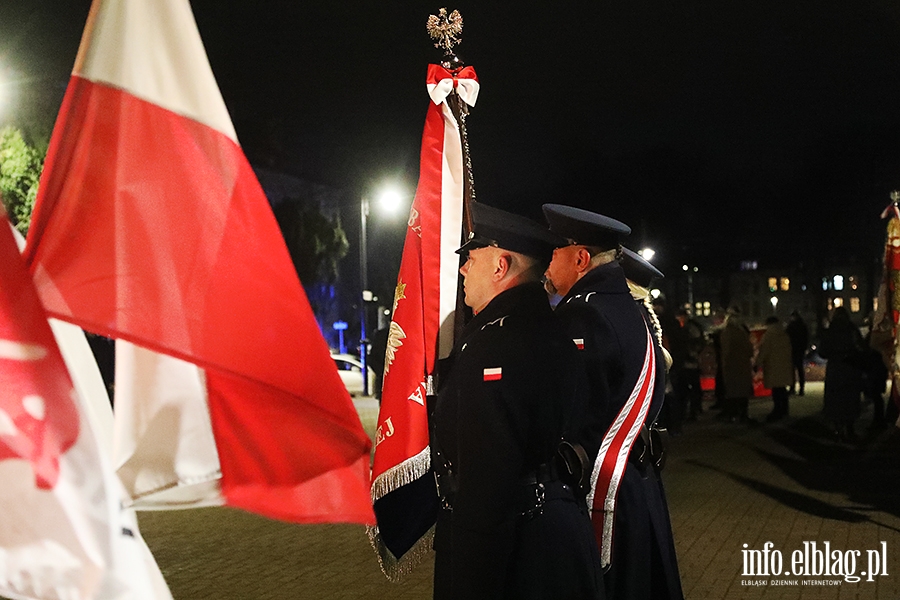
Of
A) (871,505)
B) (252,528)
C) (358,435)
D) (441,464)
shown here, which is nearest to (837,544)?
(871,505)

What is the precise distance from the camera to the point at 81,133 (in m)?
2.87

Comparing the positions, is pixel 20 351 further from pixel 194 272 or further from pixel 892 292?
pixel 892 292

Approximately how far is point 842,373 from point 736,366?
2.67m

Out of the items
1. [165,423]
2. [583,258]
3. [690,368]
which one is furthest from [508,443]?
[690,368]

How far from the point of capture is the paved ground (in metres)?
7.39

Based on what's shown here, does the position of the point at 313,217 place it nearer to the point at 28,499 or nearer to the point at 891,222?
the point at 891,222

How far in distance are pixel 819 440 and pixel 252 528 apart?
900 cm

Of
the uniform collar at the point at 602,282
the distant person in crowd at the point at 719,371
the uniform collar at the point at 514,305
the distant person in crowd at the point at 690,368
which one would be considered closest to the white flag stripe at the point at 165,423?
the uniform collar at the point at 514,305

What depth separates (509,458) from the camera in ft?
11.9

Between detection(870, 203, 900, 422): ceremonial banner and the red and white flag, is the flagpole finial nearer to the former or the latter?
the red and white flag

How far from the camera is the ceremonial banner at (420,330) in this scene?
14.5 ft

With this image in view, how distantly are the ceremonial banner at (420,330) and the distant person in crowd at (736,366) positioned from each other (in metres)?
13.6

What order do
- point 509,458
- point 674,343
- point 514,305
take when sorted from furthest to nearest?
point 674,343 → point 514,305 → point 509,458

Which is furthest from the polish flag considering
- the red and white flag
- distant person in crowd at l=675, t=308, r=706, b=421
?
distant person in crowd at l=675, t=308, r=706, b=421
